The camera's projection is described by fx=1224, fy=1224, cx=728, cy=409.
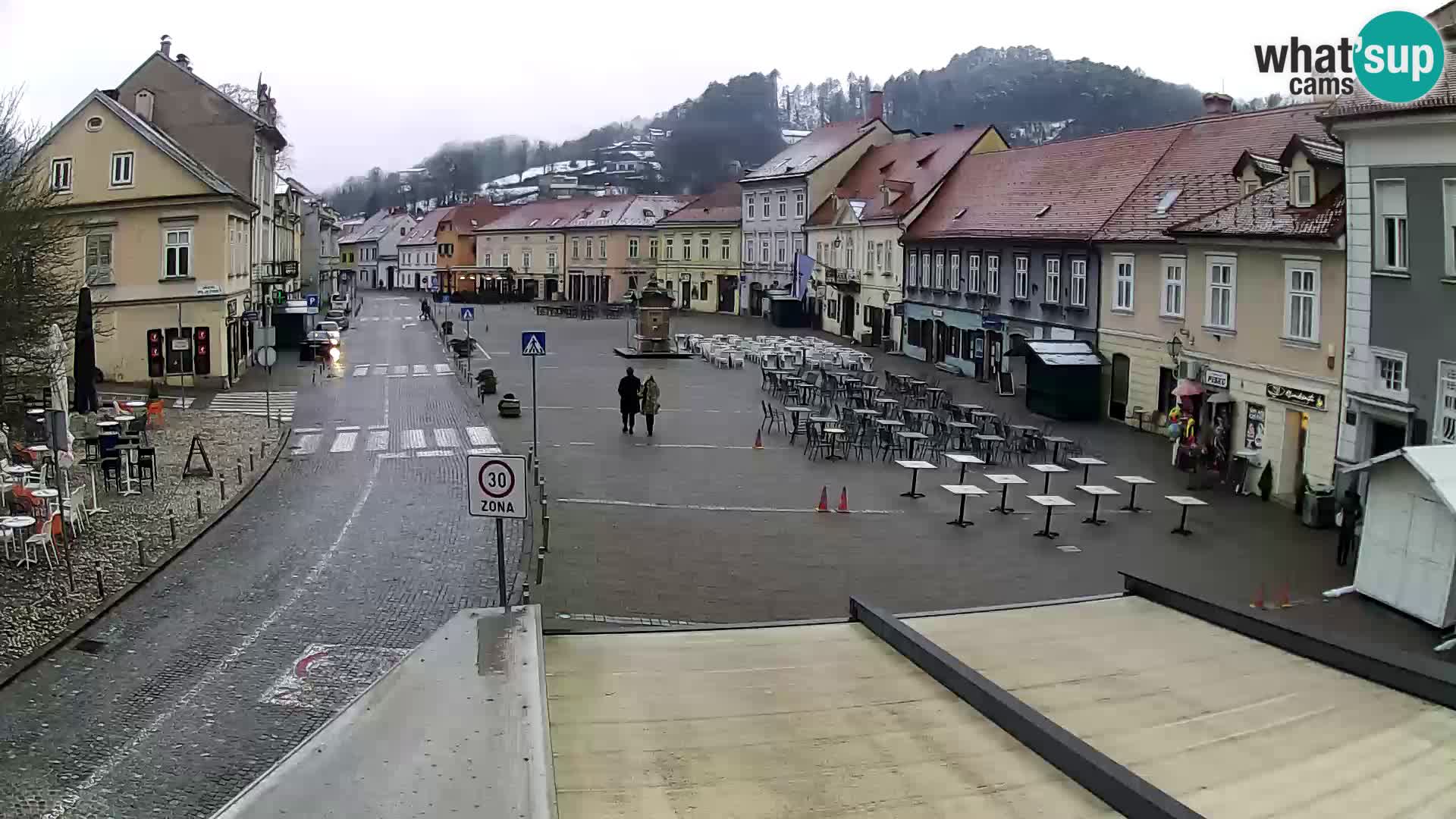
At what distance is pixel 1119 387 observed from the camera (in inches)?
1331

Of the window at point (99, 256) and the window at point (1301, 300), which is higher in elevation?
the window at point (99, 256)

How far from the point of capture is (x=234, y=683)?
1245 cm

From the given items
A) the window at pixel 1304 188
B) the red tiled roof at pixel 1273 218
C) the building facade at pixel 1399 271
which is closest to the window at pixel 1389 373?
the building facade at pixel 1399 271

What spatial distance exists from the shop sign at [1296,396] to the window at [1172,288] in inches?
226

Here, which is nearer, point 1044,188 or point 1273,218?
point 1273,218

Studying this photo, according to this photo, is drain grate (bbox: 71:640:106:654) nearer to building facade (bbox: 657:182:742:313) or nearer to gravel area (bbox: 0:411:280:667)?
gravel area (bbox: 0:411:280:667)

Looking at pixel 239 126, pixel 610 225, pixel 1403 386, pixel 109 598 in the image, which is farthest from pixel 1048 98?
pixel 109 598

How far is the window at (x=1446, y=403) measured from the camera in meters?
18.7

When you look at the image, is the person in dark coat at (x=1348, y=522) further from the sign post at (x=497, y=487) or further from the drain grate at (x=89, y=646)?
the drain grate at (x=89, y=646)

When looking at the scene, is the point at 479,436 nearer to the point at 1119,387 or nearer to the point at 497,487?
the point at 1119,387

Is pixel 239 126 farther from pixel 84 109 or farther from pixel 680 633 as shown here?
pixel 680 633

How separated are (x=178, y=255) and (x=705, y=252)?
172ft

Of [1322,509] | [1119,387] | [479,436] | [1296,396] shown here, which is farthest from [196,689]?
[1119,387]

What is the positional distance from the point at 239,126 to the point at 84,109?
900 centimetres
